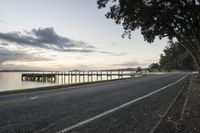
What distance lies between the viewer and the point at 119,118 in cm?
970

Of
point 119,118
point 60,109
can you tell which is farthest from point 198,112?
point 60,109

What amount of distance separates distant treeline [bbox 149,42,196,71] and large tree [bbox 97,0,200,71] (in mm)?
83506

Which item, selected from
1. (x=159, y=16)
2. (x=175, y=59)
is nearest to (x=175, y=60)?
(x=175, y=59)

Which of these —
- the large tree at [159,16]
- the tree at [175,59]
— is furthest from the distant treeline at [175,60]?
the large tree at [159,16]

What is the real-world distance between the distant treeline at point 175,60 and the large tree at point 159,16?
3288 inches

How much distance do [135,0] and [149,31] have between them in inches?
263

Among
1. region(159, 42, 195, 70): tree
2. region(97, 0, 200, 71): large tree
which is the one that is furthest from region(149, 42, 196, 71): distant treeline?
region(97, 0, 200, 71): large tree

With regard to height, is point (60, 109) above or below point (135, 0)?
below

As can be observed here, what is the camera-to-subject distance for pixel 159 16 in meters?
27.6

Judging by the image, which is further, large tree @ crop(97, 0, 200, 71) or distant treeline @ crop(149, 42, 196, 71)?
distant treeline @ crop(149, 42, 196, 71)

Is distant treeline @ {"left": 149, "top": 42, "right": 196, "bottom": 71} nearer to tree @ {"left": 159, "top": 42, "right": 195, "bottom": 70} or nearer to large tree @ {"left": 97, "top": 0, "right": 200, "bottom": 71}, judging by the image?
tree @ {"left": 159, "top": 42, "right": 195, "bottom": 70}

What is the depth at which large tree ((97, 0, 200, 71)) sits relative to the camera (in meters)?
25.5

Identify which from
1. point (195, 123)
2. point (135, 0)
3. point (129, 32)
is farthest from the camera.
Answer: point (129, 32)

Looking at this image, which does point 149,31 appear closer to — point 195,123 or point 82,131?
point 195,123
